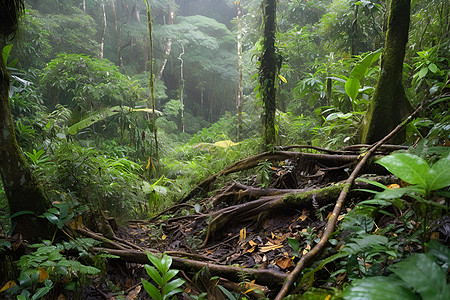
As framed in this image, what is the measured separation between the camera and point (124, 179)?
3268 millimetres

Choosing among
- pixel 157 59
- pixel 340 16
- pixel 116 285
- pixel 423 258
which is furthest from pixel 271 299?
pixel 157 59

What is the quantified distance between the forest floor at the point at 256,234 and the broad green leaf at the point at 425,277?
1.30 feet

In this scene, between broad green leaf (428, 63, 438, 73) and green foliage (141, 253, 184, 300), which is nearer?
green foliage (141, 253, 184, 300)

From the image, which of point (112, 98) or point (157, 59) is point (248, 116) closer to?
point (112, 98)

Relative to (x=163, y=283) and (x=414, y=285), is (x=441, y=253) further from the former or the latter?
(x=163, y=283)

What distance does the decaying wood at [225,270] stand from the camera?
1337mm

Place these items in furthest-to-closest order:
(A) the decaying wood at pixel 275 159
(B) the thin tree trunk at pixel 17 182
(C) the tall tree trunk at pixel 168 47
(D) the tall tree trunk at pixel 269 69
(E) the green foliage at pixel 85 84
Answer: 1. (C) the tall tree trunk at pixel 168 47
2. (E) the green foliage at pixel 85 84
3. (D) the tall tree trunk at pixel 269 69
4. (A) the decaying wood at pixel 275 159
5. (B) the thin tree trunk at pixel 17 182

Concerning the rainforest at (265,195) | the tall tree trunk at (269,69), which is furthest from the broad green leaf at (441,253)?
the tall tree trunk at (269,69)

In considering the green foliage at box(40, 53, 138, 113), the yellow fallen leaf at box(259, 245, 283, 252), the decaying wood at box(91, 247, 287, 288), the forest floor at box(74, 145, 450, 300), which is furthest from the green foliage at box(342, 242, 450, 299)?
the green foliage at box(40, 53, 138, 113)

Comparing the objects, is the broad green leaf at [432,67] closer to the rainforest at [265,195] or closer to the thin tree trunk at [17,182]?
the rainforest at [265,195]

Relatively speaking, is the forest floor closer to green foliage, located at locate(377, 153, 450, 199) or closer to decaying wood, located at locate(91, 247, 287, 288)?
decaying wood, located at locate(91, 247, 287, 288)

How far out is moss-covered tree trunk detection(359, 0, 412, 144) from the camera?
229 centimetres

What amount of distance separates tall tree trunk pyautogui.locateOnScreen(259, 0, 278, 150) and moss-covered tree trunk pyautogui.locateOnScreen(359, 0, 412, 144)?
4.03 ft

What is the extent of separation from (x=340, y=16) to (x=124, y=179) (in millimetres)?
5712
